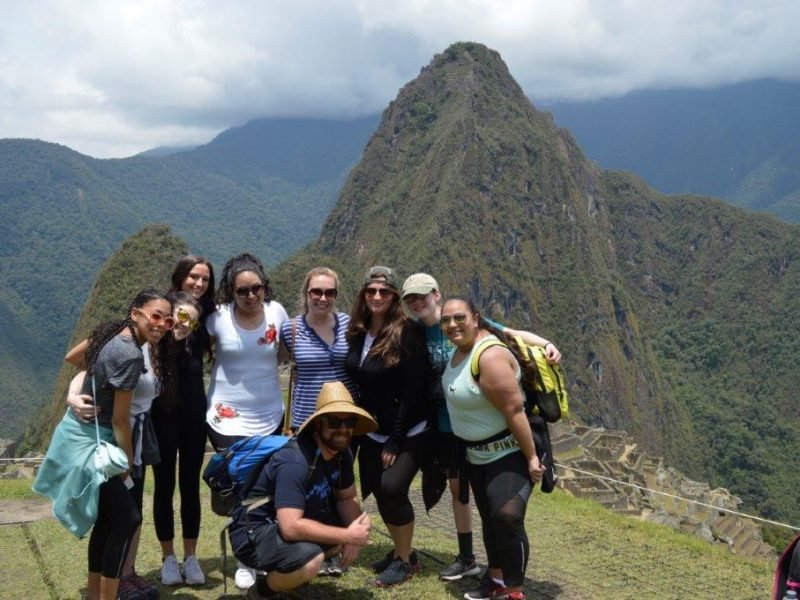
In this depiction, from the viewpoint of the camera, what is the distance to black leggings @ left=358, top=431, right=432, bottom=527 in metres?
4.83

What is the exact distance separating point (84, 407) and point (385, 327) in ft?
5.67

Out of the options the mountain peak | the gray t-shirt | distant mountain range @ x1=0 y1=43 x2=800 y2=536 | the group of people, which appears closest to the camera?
the gray t-shirt

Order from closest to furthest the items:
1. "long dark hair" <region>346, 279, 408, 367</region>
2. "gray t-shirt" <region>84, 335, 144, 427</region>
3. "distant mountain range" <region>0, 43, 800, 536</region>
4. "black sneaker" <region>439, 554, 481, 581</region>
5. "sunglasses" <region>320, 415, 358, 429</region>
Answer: "gray t-shirt" <region>84, 335, 144, 427</region>
"sunglasses" <region>320, 415, 358, 429</region>
"long dark hair" <region>346, 279, 408, 367</region>
"black sneaker" <region>439, 554, 481, 581</region>
"distant mountain range" <region>0, 43, 800, 536</region>

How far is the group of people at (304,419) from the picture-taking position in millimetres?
4129

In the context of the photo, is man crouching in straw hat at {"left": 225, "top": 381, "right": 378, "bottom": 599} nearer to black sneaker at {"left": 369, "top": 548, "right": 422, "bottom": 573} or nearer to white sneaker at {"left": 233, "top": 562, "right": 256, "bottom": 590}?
white sneaker at {"left": 233, "top": 562, "right": 256, "bottom": 590}

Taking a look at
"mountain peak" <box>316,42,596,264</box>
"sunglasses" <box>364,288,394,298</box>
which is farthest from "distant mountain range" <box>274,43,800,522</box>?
"sunglasses" <box>364,288,394,298</box>

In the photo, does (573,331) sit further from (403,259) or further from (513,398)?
(513,398)

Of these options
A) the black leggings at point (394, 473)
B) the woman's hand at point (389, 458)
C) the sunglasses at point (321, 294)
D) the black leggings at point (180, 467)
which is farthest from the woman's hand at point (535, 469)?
the black leggings at point (180, 467)

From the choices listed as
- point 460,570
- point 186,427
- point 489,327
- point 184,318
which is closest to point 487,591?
point 460,570

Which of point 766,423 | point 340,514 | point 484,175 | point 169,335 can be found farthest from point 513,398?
point 766,423

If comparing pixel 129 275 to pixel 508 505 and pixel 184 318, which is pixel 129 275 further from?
pixel 508 505

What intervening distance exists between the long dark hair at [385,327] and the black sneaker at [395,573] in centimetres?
130

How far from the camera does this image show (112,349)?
13.3ft

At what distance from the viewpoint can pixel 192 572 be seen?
4980mm
